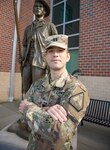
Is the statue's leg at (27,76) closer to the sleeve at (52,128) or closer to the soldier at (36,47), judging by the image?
the soldier at (36,47)

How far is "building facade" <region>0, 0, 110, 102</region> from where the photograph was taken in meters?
6.05

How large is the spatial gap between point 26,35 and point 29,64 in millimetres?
466

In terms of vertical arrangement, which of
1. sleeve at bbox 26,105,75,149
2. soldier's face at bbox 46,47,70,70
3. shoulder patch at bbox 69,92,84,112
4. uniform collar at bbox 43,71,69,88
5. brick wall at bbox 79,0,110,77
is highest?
brick wall at bbox 79,0,110,77

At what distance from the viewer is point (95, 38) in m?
6.30

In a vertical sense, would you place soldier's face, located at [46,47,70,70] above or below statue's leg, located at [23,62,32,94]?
above

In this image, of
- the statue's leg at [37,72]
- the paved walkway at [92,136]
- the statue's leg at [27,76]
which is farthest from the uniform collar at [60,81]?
the paved walkway at [92,136]

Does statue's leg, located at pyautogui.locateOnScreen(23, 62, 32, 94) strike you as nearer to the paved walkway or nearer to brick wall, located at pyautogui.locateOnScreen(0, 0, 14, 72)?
the paved walkway

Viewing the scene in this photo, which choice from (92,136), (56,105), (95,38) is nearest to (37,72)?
(92,136)

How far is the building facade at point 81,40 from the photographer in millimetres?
6055

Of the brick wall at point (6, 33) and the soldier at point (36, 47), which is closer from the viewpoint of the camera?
the soldier at point (36, 47)

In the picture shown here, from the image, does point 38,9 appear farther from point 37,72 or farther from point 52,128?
point 52,128

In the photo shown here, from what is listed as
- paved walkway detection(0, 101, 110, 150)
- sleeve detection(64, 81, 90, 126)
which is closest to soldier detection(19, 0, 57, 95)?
paved walkway detection(0, 101, 110, 150)

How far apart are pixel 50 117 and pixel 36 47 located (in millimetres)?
2240

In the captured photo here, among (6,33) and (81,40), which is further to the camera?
(6,33)
